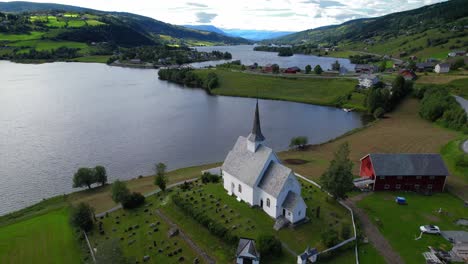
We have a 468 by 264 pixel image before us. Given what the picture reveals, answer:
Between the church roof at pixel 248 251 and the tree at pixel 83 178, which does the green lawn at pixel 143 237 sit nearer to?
the church roof at pixel 248 251

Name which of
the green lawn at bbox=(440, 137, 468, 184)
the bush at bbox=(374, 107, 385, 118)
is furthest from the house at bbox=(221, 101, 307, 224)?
the bush at bbox=(374, 107, 385, 118)

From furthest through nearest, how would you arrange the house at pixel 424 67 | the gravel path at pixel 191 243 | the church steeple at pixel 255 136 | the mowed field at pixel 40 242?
the house at pixel 424 67 < the church steeple at pixel 255 136 < the mowed field at pixel 40 242 < the gravel path at pixel 191 243

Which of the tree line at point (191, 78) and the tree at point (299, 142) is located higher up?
the tree line at point (191, 78)

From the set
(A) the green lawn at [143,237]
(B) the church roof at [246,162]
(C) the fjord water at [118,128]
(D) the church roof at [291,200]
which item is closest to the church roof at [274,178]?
(B) the church roof at [246,162]

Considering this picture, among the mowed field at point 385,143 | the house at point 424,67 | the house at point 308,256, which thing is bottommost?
the mowed field at point 385,143

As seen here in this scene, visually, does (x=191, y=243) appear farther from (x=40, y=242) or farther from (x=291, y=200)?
(x=40, y=242)

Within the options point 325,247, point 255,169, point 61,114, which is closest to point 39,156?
point 61,114

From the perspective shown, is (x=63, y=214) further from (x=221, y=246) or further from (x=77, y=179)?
(x=221, y=246)

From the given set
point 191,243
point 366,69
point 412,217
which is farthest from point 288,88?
point 191,243
